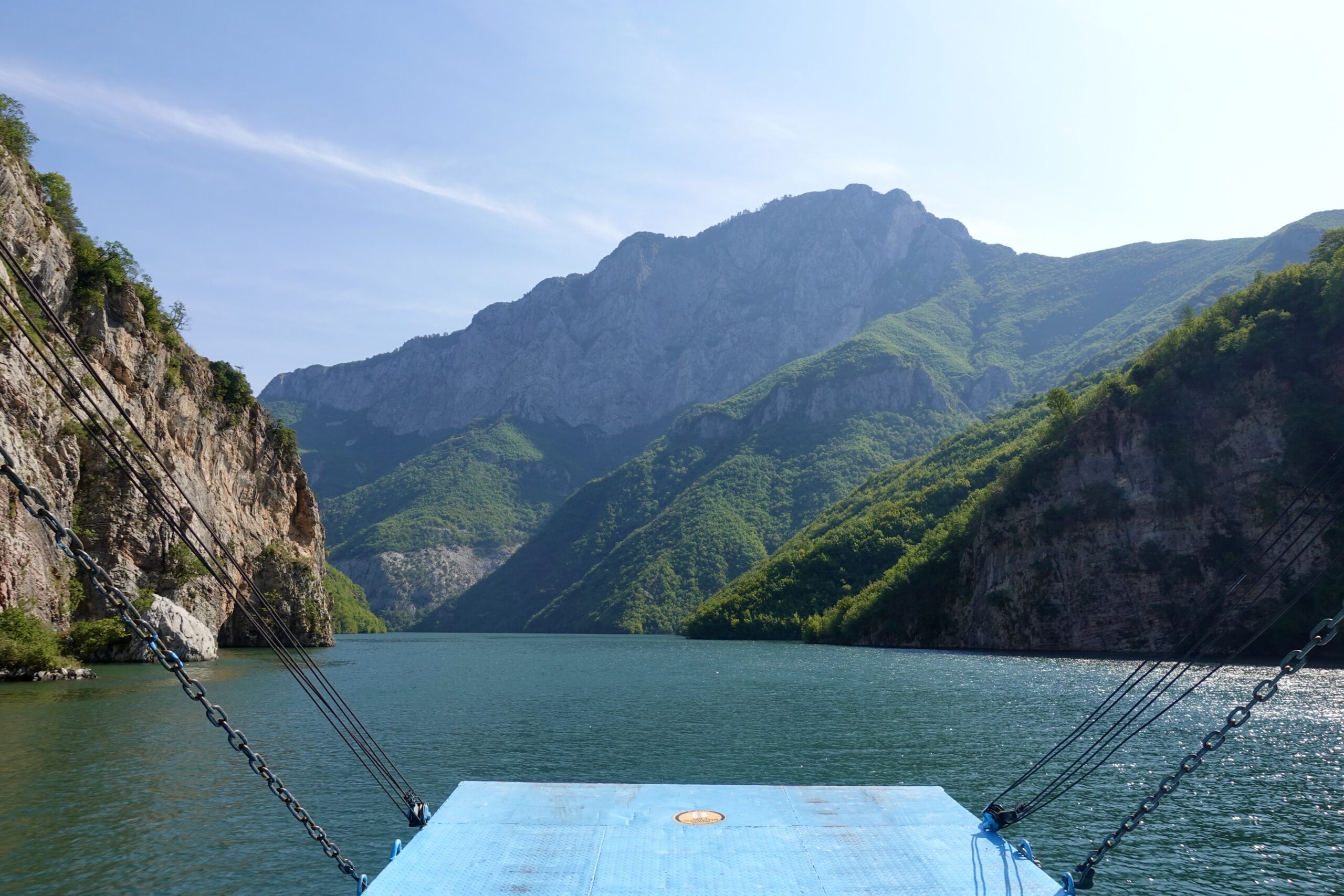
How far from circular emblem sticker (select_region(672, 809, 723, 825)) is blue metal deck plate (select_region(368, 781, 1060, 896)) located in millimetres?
132

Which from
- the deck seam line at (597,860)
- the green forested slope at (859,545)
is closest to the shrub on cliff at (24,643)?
the deck seam line at (597,860)

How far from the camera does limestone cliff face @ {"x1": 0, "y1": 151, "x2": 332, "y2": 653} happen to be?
48750 millimetres

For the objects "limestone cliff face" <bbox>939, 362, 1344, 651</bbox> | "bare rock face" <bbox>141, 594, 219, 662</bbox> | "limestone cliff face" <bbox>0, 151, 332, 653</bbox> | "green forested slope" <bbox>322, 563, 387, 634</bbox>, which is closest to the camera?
"limestone cliff face" <bbox>0, 151, 332, 653</bbox>

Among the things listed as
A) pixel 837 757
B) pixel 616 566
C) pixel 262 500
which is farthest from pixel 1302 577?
pixel 616 566

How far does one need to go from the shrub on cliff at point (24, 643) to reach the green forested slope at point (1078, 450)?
8081 cm

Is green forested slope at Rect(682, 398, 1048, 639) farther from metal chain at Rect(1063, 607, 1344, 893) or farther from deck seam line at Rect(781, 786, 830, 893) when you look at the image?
deck seam line at Rect(781, 786, 830, 893)

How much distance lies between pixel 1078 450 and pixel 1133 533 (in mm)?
11082

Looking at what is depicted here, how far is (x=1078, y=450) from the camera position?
8719cm

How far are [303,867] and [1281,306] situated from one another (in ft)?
299

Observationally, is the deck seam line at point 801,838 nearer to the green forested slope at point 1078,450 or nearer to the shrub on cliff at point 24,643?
the shrub on cliff at point 24,643

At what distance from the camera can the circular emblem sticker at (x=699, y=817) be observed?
13.6 metres

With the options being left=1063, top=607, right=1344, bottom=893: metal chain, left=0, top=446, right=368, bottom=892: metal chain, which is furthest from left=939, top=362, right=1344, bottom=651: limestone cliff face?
left=0, top=446, right=368, bottom=892: metal chain

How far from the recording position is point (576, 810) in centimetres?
1436

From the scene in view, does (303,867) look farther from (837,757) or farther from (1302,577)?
(1302,577)
